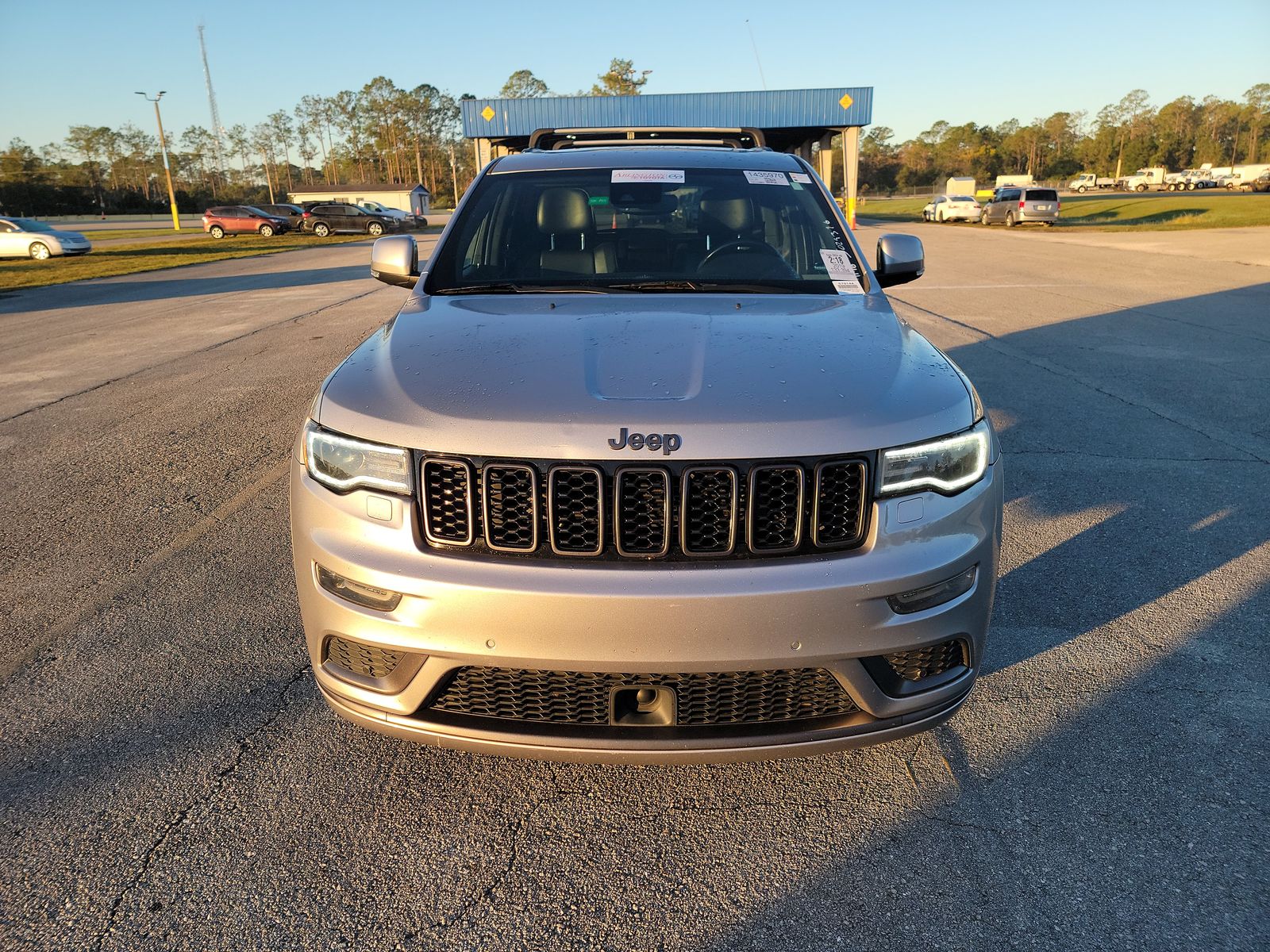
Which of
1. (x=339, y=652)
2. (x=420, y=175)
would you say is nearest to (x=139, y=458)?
(x=339, y=652)

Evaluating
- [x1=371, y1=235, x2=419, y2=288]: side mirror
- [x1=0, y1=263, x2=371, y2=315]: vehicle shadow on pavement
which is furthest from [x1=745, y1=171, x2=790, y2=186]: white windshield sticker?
[x1=0, y1=263, x2=371, y2=315]: vehicle shadow on pavement

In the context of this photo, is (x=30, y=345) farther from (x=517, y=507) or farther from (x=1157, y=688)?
(x=1157, y=688)

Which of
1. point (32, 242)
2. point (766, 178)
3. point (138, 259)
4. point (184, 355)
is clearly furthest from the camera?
point (32, 242)

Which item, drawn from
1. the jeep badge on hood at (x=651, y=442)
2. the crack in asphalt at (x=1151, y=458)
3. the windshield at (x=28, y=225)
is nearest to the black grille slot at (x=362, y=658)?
the jeep badge on hood at (x=651, y=442)

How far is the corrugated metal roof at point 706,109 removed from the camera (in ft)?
108

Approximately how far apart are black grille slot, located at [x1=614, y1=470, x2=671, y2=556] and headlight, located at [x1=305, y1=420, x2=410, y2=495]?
54cm

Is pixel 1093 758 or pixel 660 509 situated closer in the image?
pixel 660 509

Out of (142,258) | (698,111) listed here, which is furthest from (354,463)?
(698,111)

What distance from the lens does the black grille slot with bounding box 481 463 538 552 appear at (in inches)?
85.4

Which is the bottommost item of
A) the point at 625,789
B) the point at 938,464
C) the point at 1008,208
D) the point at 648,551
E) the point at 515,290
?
the point at 1008,208

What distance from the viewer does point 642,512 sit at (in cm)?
215

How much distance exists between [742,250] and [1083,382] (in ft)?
17.9

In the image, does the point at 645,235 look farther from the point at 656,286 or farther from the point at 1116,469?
the point at 1116,469

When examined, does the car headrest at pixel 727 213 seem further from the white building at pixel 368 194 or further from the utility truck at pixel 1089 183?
the utility truck at pixel 1089 183
